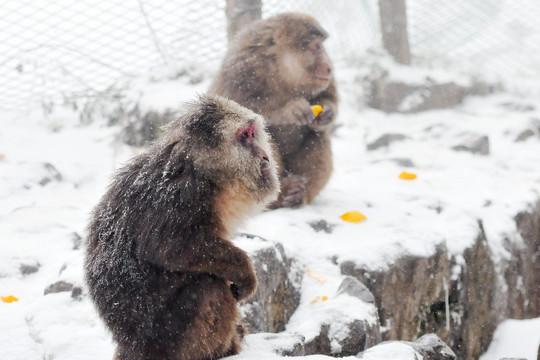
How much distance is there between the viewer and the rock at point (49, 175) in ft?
19.8

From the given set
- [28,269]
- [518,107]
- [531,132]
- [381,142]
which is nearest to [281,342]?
[28,269]

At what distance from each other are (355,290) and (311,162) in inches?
64.6

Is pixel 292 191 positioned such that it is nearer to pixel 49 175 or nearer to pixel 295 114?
pixel 295 114

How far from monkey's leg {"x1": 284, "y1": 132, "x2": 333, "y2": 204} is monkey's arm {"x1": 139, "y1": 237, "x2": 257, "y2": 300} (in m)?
2.60

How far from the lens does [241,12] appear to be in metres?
7.07

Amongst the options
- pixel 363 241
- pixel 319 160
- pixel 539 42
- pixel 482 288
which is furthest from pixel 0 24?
pixel 539 42

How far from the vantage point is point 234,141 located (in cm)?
297

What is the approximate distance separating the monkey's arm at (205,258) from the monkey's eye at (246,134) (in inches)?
18.3

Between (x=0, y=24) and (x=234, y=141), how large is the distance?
14.8ft

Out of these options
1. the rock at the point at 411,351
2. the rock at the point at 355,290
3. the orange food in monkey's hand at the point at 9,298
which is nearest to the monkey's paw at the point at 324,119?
the rock at the point at 355,290

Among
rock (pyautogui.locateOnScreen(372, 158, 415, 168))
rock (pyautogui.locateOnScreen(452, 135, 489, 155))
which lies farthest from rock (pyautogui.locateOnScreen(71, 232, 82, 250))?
rock (pyautogui.locateOnScreen(452, 135, 489, 155))

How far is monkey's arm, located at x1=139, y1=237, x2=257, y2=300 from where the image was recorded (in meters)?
2.77

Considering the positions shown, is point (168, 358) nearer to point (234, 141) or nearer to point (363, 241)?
point (234, 141)

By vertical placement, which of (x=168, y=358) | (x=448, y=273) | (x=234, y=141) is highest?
(x=234, y=141)
